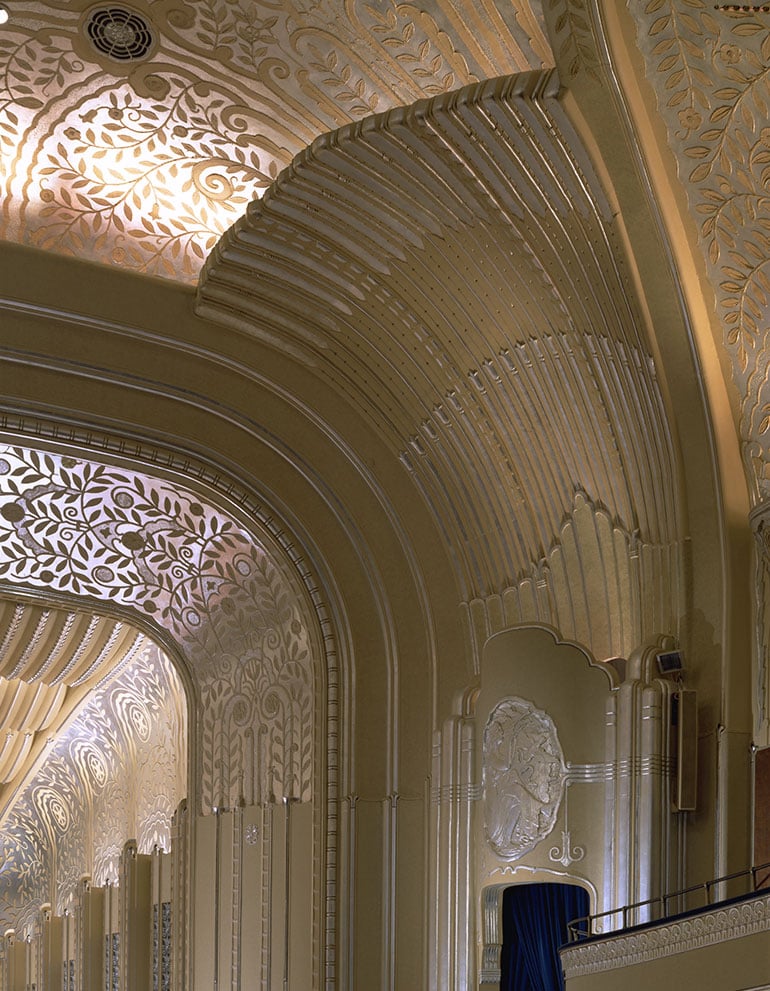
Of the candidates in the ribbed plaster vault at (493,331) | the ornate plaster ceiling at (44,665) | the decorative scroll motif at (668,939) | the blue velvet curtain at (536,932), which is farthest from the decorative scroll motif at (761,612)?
the ornate plaster ceiling at (44,665)

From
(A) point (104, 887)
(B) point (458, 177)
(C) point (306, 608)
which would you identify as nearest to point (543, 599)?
(C) point (306, 608)

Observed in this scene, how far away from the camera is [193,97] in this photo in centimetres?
839

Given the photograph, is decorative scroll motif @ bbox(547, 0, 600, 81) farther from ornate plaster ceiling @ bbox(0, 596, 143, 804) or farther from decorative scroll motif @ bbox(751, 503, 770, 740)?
ornate plaster ceiling @ bbox(0, 596, 143, 804)

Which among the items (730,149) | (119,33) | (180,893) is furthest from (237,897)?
(730,149)

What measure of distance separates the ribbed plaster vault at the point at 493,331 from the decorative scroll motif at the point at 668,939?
1.86 m

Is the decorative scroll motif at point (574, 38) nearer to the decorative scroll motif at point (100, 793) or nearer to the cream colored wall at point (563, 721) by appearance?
the cream colored wall at point (563, 721)

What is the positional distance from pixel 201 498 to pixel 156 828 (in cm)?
458

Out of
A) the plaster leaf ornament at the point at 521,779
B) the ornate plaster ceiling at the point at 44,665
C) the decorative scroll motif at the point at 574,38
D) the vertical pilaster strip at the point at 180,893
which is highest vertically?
the decorative scroll motif at the point at 574,38

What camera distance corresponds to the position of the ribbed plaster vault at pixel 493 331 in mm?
7523

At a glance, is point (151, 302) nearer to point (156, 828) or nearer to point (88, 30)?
point (88, 30)

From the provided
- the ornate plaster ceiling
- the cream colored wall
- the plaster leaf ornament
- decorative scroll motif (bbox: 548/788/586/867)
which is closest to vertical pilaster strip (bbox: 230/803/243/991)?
the ornate plaster ceiling

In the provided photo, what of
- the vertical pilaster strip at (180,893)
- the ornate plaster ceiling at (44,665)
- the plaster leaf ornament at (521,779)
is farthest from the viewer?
the ornate plaster ceiling at (44,665)

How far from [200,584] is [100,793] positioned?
5104 millimetres

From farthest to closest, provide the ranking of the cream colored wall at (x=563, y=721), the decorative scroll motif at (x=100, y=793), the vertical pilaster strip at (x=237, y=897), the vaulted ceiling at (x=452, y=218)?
the decorative scroll motif at (x=100, y=793) < the vertical pilaster strip at (x=237, y=897) < the cream colored wall at (x=563, y=721) < the vaulted ceiling at (x=452, y=218)
